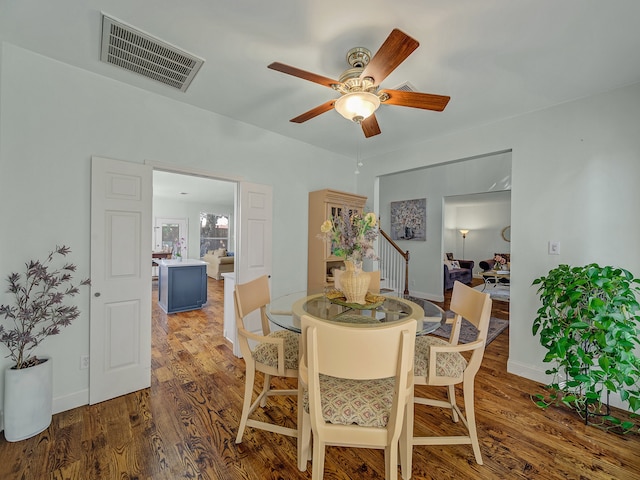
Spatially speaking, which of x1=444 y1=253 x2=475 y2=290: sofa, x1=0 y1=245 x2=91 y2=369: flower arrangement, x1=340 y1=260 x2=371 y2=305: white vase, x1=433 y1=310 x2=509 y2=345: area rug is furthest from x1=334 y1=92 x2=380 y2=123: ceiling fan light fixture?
x1=444 y1=253 x2=475 y2=290: sofa

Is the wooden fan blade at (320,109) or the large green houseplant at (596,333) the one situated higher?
the wooden fan blade at (320,109)

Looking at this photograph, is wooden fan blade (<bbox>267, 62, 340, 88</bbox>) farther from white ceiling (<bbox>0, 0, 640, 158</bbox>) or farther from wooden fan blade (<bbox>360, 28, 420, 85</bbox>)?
white ceiling (<bbox>0, 0, 640, 158</bbox>)

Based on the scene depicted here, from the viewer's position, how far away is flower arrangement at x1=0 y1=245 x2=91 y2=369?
1.80m

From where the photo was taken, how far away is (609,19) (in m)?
1.54

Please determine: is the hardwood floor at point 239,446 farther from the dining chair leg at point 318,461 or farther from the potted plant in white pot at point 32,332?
the dining chair leg at point 318,461

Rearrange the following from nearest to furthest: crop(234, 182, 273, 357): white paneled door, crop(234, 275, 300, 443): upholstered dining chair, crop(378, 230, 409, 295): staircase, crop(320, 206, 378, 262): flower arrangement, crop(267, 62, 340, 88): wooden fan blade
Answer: crop(267, 62, 340, 88): wooden fan blade < crop(234, 275, 300, 443): upholstered dining chair < crop(320, 206, 378, 262): flower arrangement < crop(234, 182, 273, 357): white paneled door < crop(378, 230, 409, 295): staircase

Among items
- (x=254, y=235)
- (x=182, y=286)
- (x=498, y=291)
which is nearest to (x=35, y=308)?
(x=254, y=235)

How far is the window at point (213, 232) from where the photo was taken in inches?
383

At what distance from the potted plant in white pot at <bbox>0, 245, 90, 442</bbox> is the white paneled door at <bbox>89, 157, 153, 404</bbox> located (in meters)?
0.20

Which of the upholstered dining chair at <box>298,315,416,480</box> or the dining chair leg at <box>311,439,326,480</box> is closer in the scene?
the upholstered dining chair at <box>298,315,416,480</box>

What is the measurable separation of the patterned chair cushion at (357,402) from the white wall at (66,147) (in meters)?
2.06

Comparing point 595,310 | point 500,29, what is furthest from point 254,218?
point 595,310

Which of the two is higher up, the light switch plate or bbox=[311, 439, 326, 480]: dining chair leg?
the light switch plate

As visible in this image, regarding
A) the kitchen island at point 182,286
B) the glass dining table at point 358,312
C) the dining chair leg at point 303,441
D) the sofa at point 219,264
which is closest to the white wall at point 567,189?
the glass dining table at point 358,312
